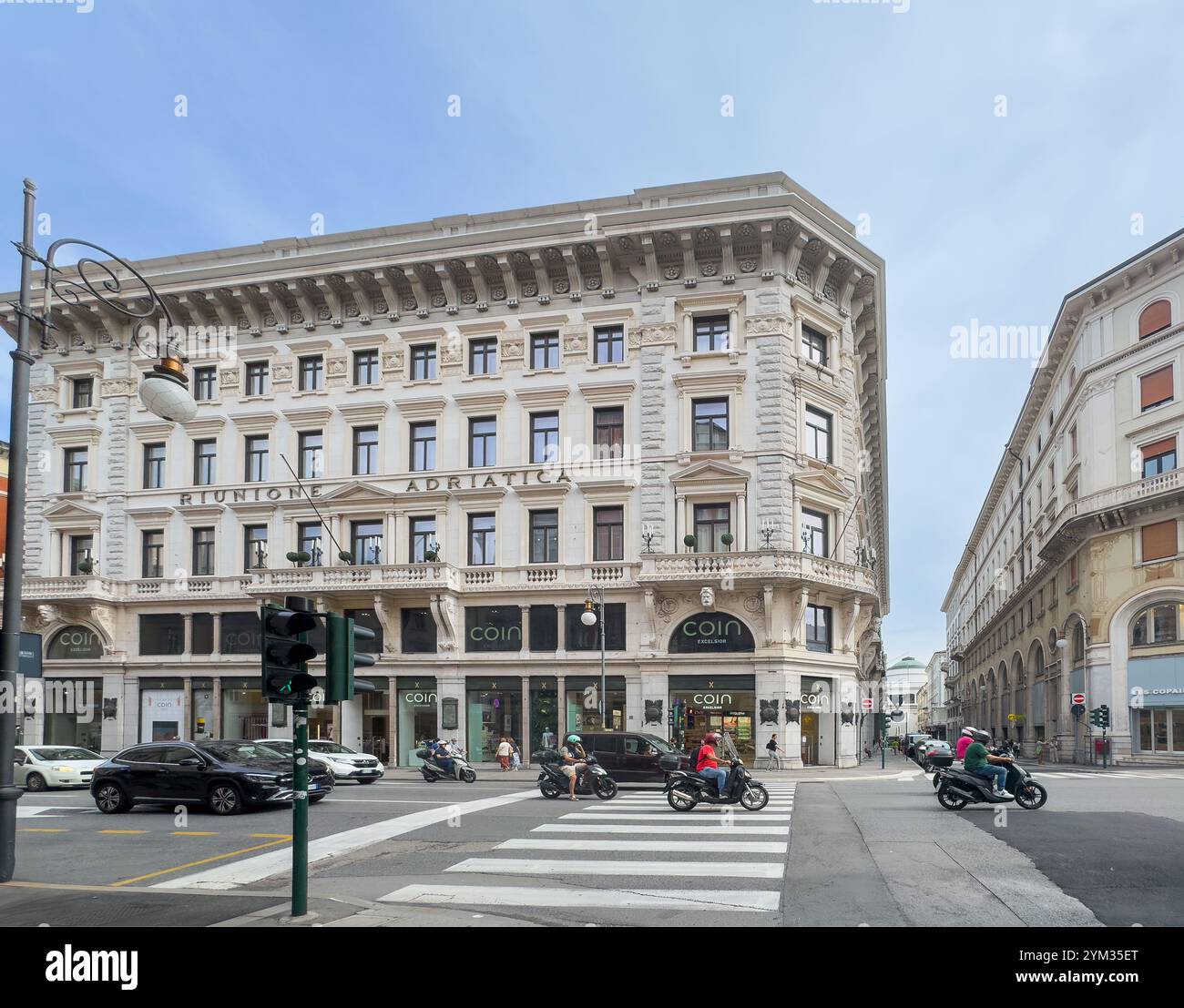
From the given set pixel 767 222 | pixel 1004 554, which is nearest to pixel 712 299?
pixel 767 222

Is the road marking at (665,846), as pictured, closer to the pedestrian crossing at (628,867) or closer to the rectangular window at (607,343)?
the pedestrian crossing at (628,867)

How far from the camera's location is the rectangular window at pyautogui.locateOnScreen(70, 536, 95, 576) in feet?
136

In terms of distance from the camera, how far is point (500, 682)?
36.5 meters

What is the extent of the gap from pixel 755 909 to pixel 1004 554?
72738 millimetres

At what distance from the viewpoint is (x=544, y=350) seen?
124 ft

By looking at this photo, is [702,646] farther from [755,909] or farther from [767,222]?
[755,909]

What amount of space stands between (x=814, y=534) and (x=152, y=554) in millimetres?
25932

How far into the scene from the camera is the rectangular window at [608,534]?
118ft

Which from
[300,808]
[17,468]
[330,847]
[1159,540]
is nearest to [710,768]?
[330,847]

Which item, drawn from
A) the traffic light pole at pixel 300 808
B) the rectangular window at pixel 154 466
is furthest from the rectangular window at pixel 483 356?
the traffic light pole at pixel 300 808

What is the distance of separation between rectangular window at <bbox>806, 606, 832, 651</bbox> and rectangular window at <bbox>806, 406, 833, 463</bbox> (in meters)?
5.38

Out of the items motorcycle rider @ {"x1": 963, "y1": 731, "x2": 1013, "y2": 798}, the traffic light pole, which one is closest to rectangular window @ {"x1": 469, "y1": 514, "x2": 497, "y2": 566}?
motorcycle rider @ {"x1": 963, "y1": 731, "x2": 1013, "y2": 798}

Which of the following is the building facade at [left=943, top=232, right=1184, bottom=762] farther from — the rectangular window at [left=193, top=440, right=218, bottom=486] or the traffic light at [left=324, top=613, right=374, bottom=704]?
the traffic light at [left=324, top=613, right=374, bottom=704]

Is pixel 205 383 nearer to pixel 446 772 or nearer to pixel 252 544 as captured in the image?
pixel 252 544
